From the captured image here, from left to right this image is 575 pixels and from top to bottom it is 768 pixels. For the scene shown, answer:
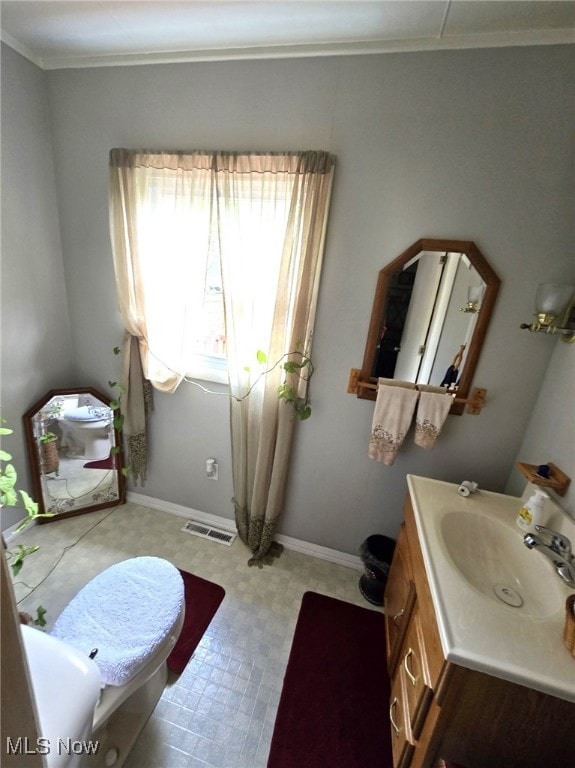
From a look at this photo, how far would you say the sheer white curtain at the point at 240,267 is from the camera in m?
1.36

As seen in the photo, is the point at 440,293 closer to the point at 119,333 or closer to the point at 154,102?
the point at 154,102

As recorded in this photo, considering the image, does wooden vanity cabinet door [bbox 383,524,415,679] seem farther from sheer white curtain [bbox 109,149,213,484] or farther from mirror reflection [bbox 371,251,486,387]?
sheer white curtain [bbox 109,149,213,484]

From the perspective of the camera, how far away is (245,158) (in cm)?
135

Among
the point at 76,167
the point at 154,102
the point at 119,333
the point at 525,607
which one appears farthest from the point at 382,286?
the point at 76,167

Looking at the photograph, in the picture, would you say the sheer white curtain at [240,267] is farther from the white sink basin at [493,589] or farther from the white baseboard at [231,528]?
the white sink basin at [493,589]

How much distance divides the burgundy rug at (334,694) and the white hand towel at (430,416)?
3.22 ft

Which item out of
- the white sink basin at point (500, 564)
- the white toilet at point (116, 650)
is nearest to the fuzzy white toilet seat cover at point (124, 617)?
the white toilet at point (116, 650)

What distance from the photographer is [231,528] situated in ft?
6.59

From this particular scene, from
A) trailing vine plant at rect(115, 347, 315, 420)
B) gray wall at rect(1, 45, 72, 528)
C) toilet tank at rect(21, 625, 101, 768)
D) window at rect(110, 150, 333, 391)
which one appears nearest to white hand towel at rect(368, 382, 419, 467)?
trailing vine plant at rect(115, 347, 315, 420)

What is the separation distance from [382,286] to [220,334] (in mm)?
886

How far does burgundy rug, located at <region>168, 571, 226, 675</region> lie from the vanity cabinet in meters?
0.89

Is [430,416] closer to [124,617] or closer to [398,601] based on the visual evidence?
[398,601]

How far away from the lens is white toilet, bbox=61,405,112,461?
194 cm

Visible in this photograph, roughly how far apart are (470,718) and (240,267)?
170 centimetres
